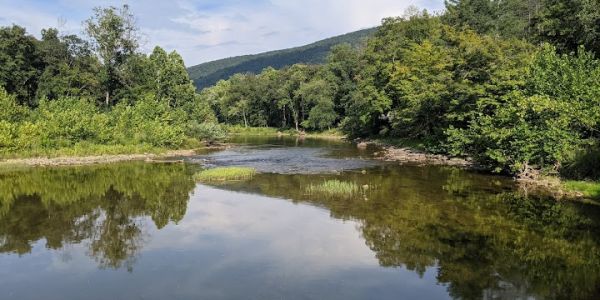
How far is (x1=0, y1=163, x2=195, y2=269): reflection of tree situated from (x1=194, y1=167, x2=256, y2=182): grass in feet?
4.04

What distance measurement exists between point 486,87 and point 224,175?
24420 mm

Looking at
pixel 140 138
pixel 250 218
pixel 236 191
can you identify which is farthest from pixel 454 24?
pixel 250 218

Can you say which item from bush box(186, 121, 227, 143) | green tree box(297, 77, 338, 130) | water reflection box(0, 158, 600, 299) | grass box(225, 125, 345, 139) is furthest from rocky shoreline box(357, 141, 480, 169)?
grass box(225, 125, 345, 139)

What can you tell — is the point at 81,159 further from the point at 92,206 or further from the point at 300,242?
the point at 300,242

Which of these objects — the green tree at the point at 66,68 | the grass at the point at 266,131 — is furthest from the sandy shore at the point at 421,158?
the green tree at the point at 66,68

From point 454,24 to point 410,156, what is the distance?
40773 mm

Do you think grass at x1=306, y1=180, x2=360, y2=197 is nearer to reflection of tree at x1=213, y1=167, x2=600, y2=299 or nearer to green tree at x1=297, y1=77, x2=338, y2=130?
reflection of tree at x1=213, y1=167, x2=600, y2=299

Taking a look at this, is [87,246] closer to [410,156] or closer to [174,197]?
[174,197]

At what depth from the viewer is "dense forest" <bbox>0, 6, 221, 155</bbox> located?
61.9m

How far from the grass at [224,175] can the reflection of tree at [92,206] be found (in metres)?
1.23

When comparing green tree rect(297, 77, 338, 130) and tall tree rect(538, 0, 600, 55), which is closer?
tall tree rect(538, 0, 600, 55)

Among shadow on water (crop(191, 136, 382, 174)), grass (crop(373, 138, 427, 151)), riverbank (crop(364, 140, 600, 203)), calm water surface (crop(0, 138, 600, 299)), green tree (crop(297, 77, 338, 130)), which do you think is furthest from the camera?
green tree (crop(297, 77, 338, 130))

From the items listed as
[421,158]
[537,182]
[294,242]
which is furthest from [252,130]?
[294,242]

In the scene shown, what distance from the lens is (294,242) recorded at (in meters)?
20.7
